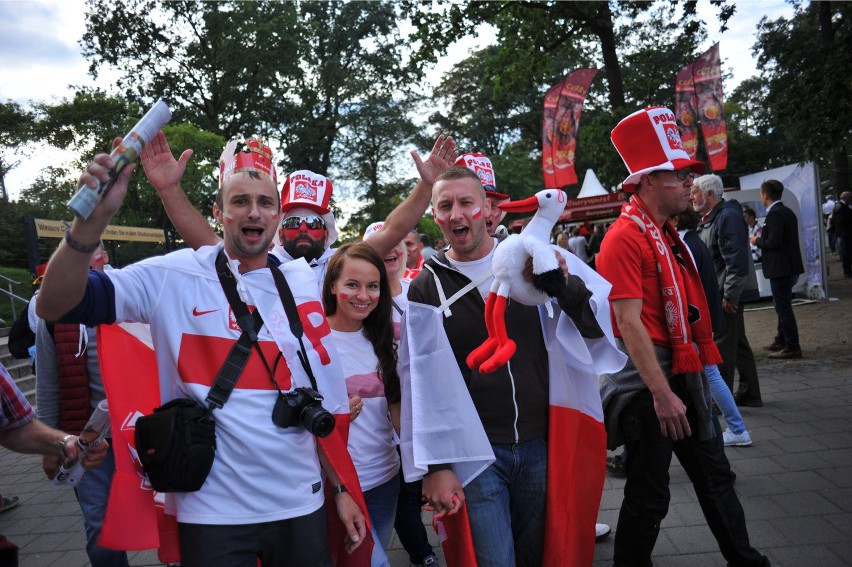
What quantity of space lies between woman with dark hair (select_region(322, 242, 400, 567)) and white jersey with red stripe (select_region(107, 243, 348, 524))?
76 centimetres

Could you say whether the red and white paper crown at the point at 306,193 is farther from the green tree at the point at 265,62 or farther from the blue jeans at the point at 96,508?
the green tree at the point at 265,62

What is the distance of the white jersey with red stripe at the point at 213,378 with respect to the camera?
2.02 m

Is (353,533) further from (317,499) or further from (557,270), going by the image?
(557,270)

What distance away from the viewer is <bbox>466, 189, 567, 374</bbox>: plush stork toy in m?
2.31

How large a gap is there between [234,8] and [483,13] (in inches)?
766

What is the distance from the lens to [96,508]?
3.24m

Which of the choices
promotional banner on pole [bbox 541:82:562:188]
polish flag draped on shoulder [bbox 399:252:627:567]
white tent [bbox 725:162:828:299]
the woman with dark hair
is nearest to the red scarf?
polish flag draped on shoulder [bbox 399:252:627:567]

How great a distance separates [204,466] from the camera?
6.38 feet

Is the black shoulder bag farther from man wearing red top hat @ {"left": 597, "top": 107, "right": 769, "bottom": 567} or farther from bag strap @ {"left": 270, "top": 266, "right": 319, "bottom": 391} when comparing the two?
man wearing red top hat @ {"left": 597, "top": 107, "right": 769, "bottom": 567}

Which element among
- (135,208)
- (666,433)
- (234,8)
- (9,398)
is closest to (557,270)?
(666,433)

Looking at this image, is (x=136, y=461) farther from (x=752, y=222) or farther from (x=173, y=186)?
(x=752, y=222)

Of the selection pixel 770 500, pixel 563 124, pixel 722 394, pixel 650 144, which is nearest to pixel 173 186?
pixel 650 144

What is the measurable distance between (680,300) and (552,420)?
92 cm

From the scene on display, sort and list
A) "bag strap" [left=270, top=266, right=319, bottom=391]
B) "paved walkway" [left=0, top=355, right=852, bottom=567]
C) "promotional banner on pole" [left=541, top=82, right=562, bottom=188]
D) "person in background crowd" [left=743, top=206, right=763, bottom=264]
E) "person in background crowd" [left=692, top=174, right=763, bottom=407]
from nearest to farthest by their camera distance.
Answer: "bag strap" [left=270, top=266, right=319, bottom=391] → "paved walkway" [left=0, top=355, right=852, bottom=567] → "person in background crowd" [left=692, top=174, right=763, bottom=407] → "person in background crowd" [left=743, top=206, right=763, bottom=264] → "promotional banner on pole" [left=541, top=82, right=562, bottom=188]
